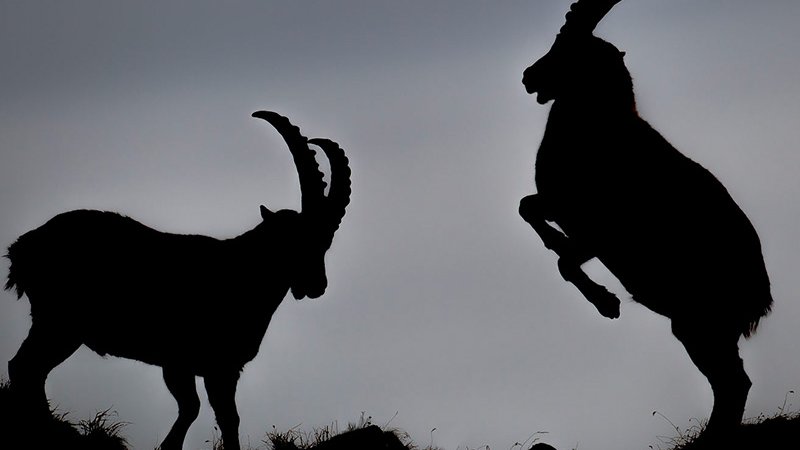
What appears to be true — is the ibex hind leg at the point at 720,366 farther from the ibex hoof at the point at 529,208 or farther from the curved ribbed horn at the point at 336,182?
the curved ribbed horn at the point at 336,182

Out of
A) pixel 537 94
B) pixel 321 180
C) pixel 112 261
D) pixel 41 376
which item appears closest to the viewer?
pixel 537 94

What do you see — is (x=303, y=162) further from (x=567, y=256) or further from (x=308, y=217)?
(x=567, y=256)

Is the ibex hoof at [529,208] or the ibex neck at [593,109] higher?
the ibex neck at [593,109]

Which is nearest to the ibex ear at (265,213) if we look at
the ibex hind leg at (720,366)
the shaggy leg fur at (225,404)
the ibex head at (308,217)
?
the ibex head at (308,217)

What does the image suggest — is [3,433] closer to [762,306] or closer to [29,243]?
[29,243]

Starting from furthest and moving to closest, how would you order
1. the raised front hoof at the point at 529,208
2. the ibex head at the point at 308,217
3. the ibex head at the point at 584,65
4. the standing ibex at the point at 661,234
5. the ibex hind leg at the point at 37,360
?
the ibex head at the point at 308,217 < the ibex hind leg at the point at 37,360 < the ibex head at the point at 584,65 < the raised front hoof at the point at 529,208 < the standing ibex at the point at 661,234

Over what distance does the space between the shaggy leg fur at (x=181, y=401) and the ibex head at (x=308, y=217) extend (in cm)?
168

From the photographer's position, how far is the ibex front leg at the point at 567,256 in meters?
7.25

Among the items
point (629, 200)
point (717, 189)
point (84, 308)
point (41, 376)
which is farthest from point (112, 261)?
point (717, 189)

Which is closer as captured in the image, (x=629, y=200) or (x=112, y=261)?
(x=629, y=200)

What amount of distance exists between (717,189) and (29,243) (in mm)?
7058

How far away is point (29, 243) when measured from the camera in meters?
9.61

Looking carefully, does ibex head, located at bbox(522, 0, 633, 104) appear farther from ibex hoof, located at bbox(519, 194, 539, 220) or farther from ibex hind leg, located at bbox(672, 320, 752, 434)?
ibex hind leg, located at bbox(672, 320, 752, 434)

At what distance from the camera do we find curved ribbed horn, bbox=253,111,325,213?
10.8 m
